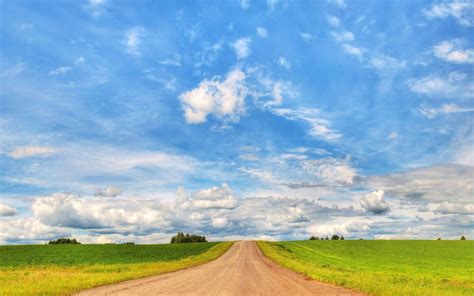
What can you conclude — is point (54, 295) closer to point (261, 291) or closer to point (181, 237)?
point (261, 291)

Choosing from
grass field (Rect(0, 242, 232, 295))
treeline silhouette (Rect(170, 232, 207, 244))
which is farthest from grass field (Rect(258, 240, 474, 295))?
treeline silhouette (Rect(170, 232, 207, 244))

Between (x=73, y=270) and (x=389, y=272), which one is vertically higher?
(x=73, y=270)

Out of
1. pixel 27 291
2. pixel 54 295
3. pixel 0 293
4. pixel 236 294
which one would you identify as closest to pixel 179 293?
pixel 236 294

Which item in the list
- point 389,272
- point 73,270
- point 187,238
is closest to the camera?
point 389,272

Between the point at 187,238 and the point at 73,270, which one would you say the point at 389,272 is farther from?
the point at 187,238

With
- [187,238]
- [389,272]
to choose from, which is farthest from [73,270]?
[187,238]

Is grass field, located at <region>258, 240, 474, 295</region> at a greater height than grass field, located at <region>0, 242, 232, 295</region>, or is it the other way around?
grass field, located at <region>0, 242, 232, 295</region>

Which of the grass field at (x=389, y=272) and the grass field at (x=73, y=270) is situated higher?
the grass field at (x=73, y=270)

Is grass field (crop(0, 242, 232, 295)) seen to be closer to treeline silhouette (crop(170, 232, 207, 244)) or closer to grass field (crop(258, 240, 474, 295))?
grass field (crop(258, 240, 474, 295))

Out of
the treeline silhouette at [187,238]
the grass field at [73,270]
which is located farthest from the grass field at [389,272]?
the treeline silhouette at [187,238]

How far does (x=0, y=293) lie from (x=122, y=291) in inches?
254

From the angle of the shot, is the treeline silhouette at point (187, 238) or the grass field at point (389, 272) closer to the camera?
the grass field at point (389, 272)

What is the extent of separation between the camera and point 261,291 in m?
21.4

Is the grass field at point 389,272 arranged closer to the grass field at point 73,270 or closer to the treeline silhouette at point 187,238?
the grass field at point 73,270
